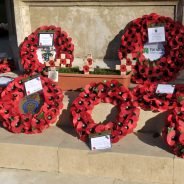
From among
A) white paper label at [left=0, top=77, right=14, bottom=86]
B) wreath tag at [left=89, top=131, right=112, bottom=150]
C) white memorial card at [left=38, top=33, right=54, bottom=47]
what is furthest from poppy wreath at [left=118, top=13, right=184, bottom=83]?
white paper label at [left=0, top=77, right=14, bottom=86]

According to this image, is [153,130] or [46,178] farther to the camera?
[153,130]

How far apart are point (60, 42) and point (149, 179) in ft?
8.62

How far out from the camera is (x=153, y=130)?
4.83 metres

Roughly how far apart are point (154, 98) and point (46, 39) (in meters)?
2.14

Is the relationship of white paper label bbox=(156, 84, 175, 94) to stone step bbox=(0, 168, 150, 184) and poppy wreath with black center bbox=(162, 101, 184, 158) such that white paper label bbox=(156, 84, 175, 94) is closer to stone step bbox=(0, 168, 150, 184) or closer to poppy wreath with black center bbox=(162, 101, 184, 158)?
poppy wreath with black center bbox=(162, 101, 184, 158)

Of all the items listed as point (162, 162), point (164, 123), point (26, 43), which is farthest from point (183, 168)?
point (26, 43)

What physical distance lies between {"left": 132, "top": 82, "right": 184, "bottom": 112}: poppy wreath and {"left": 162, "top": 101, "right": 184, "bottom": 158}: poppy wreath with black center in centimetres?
27

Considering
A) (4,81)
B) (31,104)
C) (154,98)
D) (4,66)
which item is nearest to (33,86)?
(31,104)

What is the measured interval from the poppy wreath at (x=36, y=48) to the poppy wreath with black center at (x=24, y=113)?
92 cm

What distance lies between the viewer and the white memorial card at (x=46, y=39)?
616 centimetres

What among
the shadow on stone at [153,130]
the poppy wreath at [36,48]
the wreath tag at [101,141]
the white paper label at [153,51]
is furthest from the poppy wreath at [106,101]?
the poppy wreath at [36,48]

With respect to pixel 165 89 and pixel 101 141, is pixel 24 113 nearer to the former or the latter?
pixel 101 141

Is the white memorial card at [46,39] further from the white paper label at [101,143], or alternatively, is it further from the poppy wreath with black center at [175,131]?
the poppy wreath with black center at [175,131]

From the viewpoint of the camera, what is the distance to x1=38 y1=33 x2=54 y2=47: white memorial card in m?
6.16
